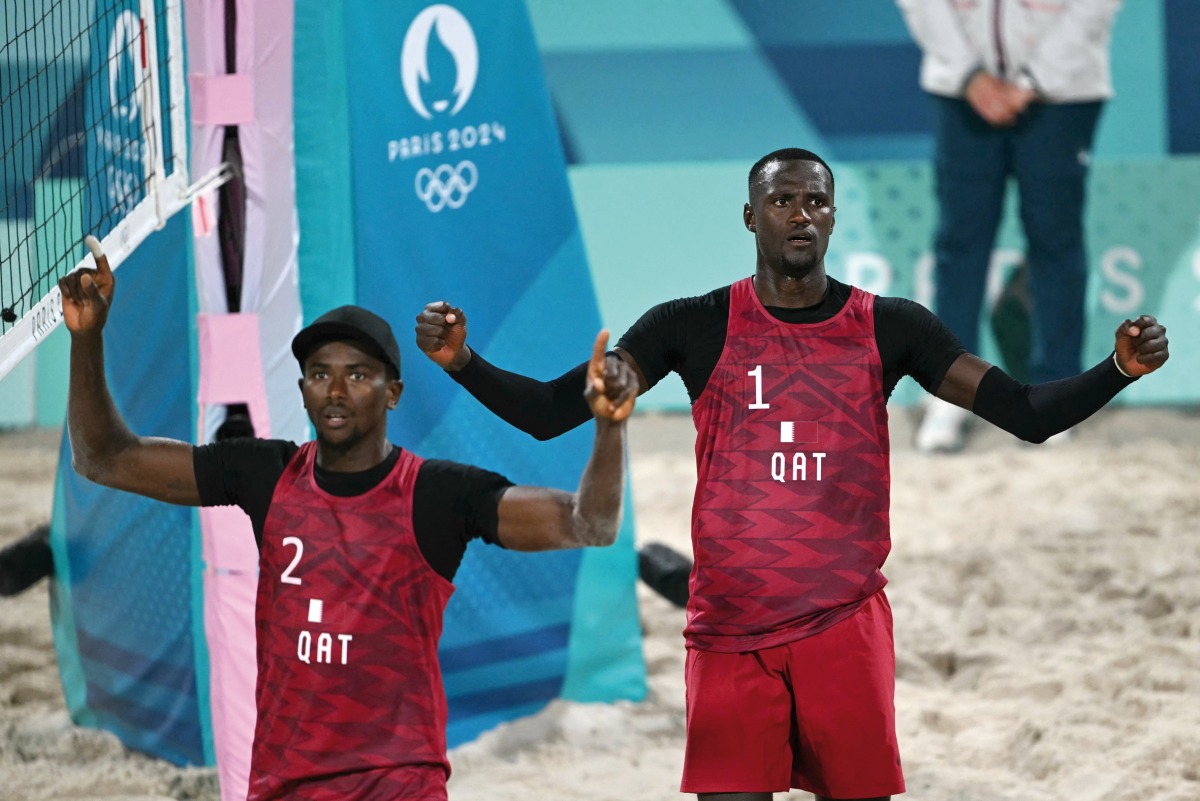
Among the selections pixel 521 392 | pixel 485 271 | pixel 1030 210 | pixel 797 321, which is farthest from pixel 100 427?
pixel 1030 210

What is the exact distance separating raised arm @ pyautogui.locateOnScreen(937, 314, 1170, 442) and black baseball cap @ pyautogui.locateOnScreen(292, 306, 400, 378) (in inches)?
48.0

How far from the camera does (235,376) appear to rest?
4336 millimetres

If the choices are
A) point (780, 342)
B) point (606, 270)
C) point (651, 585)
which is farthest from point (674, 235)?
point (780, 342)

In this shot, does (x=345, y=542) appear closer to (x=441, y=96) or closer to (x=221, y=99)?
(x=221, y=99)

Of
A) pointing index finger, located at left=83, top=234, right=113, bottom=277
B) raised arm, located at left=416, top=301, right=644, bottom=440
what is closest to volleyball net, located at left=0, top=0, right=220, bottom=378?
pointing index finger, located at left=83, top=234, right=113, bottom=277

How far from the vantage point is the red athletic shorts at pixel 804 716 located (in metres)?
3.42

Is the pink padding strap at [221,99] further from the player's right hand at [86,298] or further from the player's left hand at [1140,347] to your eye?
the player's left hand at [1140,347]

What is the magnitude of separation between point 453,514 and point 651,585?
2.82m

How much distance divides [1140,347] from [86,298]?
6.86ft

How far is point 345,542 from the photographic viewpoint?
3.09 meters

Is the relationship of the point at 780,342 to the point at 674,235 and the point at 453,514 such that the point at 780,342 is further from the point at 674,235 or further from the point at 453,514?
the point at 674,235

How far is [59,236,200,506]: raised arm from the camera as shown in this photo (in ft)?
9.96

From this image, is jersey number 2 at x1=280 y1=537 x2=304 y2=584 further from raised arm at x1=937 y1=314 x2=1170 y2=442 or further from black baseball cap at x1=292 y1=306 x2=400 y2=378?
raised arm at x1=937 y1=314 x2=1170 y2=442

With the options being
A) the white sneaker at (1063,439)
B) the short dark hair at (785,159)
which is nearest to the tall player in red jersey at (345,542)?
the short dark hair at (785,159)
